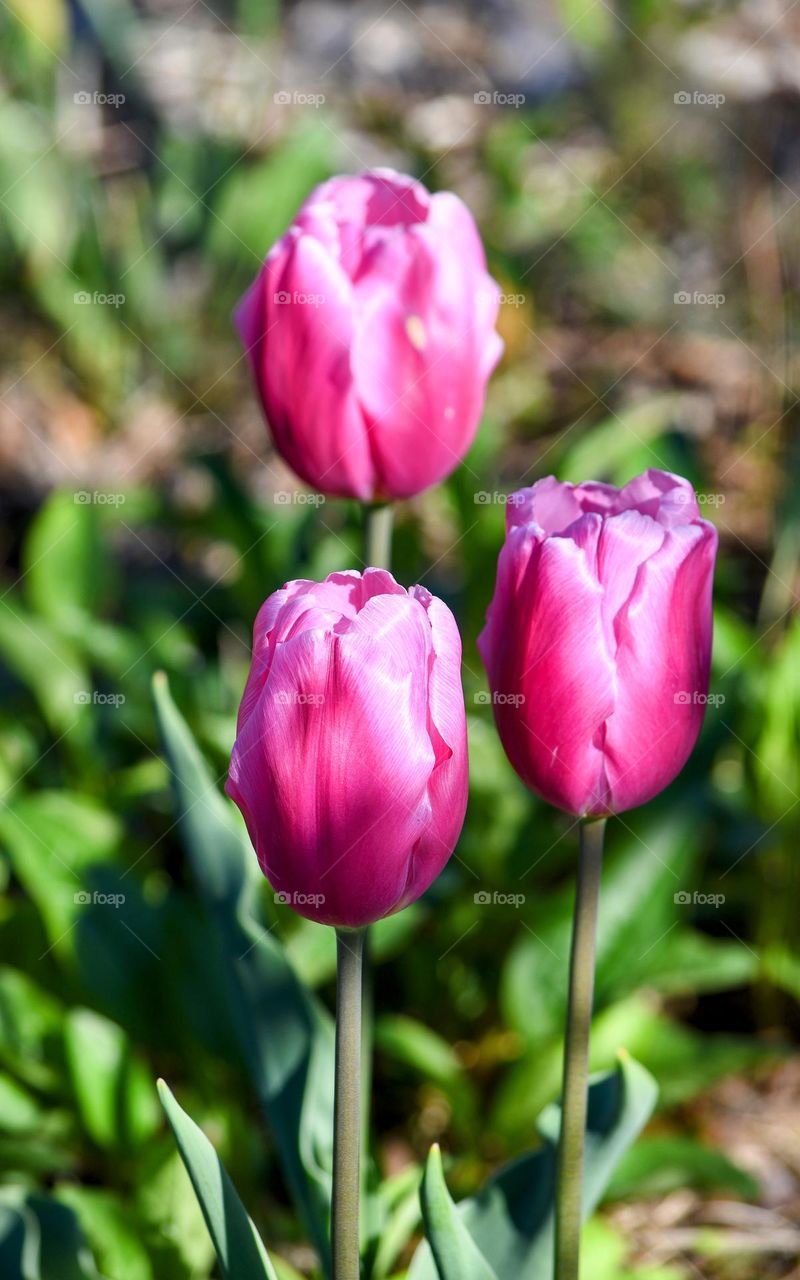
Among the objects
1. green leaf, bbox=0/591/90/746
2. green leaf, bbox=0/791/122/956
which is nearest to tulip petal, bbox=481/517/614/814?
green leaf, bbox=0/791/122/956

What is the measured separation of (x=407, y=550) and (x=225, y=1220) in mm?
1285

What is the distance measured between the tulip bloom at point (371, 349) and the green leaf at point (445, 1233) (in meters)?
0.58

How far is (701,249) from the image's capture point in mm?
3375

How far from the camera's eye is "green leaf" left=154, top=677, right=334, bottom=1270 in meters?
→ 1.06

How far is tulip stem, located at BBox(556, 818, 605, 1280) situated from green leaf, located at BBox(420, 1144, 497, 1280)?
0.26ft

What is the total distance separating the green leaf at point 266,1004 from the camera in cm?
106

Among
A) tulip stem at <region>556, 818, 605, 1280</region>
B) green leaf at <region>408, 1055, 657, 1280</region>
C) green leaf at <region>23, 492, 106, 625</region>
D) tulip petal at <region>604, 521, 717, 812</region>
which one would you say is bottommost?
green leaf at <region>23, 492, 106, 625</region>

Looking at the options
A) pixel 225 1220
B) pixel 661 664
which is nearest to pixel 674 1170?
pixel 225 1220

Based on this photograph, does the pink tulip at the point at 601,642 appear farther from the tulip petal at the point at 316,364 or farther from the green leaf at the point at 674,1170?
the green leaf at the point at 674,1170

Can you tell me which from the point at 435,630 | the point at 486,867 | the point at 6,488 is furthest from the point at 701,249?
the point at 435,630

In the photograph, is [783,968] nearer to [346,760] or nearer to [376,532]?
[376,532]

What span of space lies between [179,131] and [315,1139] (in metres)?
3.12

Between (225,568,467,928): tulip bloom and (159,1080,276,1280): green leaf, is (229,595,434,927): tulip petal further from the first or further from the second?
(159,1080,276,1280): green leaf

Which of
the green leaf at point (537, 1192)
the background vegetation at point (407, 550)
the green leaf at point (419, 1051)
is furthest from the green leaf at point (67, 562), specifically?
the green leaf at point (537, 1192)
